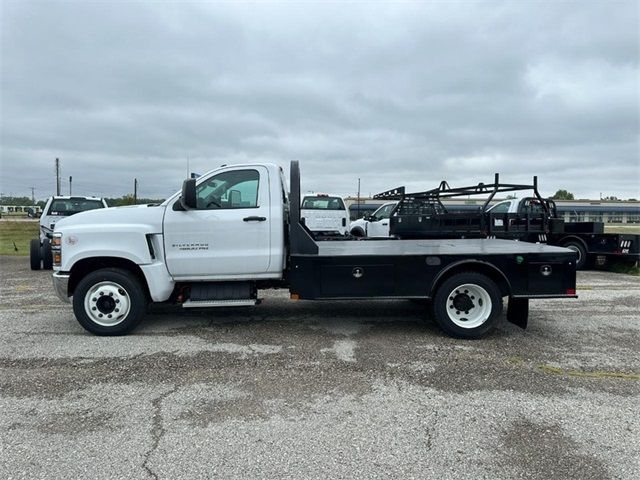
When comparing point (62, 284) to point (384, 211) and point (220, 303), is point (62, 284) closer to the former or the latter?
point (220, 303)

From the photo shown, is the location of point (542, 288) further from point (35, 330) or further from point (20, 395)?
point (35, 330)

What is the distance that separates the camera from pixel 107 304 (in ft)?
18.2

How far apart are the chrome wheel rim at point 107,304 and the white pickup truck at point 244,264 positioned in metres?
0.01

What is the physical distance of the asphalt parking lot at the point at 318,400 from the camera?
295 cm

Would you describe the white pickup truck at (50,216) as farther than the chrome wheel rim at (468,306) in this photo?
Yes

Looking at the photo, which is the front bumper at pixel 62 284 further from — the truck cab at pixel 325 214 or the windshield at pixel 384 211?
the windshield at pixel 384 211

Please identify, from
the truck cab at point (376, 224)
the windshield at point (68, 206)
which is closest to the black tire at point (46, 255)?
the windshield at point (68, 206)

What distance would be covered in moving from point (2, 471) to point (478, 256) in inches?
198

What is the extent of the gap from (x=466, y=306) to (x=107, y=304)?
458cm

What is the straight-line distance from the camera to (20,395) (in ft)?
12.9

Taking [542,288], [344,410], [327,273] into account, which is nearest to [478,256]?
[542,288]

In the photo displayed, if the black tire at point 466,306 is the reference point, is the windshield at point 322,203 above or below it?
above

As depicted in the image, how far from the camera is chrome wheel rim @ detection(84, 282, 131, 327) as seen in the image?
5.51m

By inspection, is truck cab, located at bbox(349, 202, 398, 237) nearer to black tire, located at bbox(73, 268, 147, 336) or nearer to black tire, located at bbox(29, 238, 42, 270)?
black tire, located at bbox(29, 238, 42, 270)
